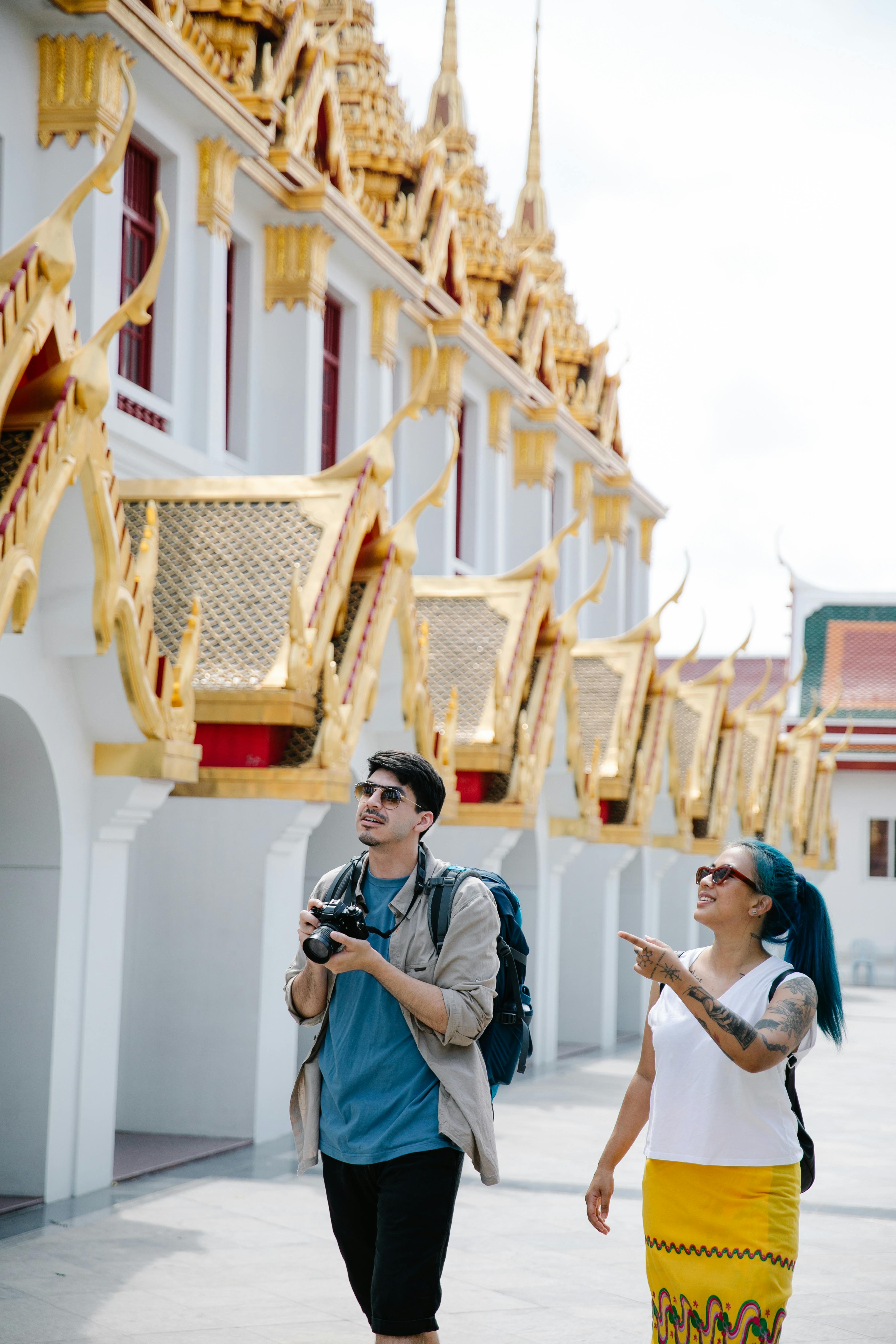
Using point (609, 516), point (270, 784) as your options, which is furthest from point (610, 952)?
point (609, 516)

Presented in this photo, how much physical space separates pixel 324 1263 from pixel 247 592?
3.69 meters

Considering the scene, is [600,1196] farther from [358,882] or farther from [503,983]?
[358,882]

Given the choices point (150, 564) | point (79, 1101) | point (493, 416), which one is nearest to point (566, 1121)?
point (79, 1101)

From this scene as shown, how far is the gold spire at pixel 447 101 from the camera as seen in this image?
20.4m

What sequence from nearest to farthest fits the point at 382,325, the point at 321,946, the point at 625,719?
the point at 321,946 < the point at 382,325 < the point at 625,719

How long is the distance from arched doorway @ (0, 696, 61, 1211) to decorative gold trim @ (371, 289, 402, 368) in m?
8.57

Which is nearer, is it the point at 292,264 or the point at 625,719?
the point at 292,264

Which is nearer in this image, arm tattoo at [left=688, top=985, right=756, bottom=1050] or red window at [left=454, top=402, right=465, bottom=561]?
arm tattoo at [left=688, top=985, right=756, bottom=1050]

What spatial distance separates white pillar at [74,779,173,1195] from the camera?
289 inches

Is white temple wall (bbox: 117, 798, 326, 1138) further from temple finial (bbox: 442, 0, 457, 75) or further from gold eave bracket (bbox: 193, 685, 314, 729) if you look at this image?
temple finial (bbox: 442, 0, 457, 75)

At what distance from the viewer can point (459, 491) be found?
18.1 meters

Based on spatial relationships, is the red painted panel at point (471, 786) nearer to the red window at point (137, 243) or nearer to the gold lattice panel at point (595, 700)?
the gold lattice panel at point (595, 700)

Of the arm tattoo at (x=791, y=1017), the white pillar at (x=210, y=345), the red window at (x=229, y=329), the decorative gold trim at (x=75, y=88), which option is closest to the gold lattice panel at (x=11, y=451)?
the arm tattoo at (x=791, y=1017)

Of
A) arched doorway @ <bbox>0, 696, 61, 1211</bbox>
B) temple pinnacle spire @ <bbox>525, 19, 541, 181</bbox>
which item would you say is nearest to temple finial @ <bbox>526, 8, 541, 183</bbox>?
temple pinnacle spire @ <bbox>525, 19, 541, 181</bbox>
